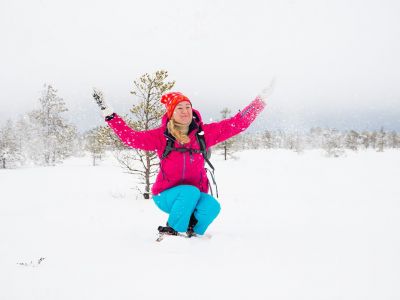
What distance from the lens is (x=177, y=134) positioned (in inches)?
137

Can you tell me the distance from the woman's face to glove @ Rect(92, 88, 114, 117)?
2.42 ft

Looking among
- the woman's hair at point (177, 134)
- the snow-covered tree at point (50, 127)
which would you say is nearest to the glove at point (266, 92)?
the woman's hair at point (177, 134)

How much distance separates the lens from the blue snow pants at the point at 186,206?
340 centimetres

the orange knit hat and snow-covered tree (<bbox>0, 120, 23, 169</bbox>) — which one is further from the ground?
the orange knit hat

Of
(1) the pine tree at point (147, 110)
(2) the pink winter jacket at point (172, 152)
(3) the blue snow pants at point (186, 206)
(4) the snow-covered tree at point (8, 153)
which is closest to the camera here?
(3) the blue snow pants at point (186, 206)

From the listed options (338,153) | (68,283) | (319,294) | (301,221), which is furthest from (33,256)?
(338,153)

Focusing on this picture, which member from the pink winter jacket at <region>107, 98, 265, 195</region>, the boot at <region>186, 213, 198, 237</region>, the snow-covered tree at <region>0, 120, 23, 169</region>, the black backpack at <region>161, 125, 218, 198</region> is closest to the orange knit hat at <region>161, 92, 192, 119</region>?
the pink winter jacket at <region>107, 98, 265, 195</region>

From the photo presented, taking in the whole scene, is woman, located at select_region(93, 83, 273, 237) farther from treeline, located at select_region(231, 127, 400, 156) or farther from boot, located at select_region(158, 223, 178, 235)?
treeline, located at select_region(231, 127, 400, 156)

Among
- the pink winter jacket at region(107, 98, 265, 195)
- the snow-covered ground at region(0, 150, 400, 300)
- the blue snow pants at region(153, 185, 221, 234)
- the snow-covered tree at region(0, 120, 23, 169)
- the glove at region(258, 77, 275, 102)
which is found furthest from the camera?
the snow-covered tree at region(0, 120, 23, 169)

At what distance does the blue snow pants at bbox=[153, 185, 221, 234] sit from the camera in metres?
3.40

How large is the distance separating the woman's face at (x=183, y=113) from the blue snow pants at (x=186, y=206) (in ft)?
2.47

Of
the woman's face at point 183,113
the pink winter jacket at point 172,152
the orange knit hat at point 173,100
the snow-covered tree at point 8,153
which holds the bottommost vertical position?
the snow-covered tree at point 8,153

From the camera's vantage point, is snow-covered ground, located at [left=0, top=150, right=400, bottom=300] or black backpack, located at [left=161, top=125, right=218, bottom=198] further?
black backpack, located at [left=161, top=125, right=218, bottom=198]

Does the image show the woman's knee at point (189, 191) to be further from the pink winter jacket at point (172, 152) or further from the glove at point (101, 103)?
the glove at point (101, 103)
